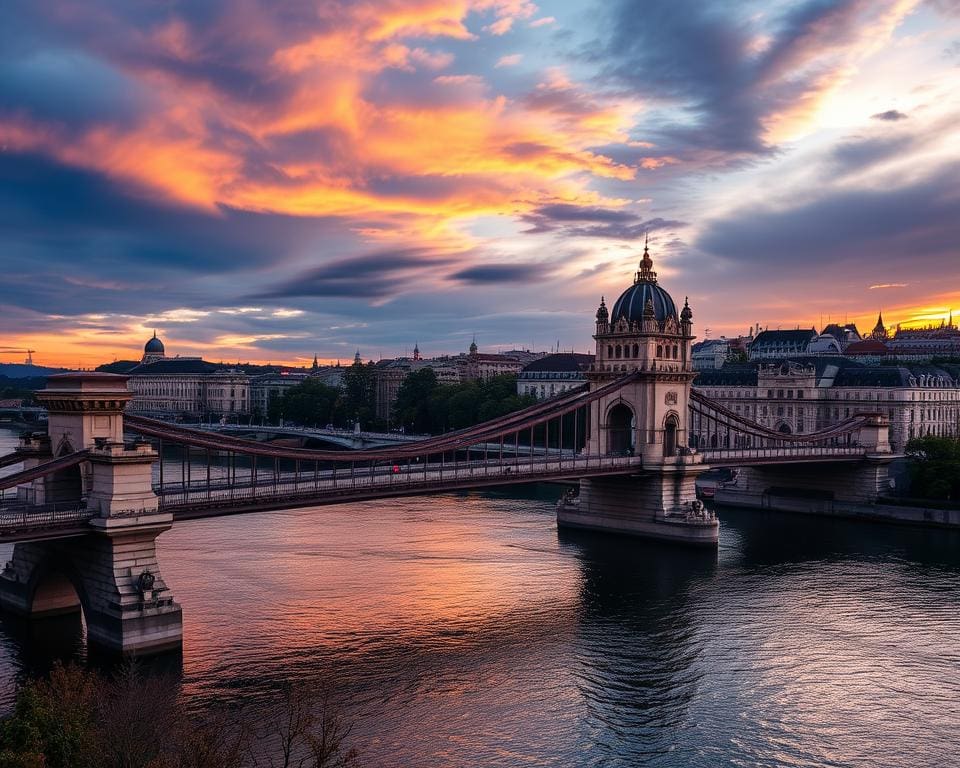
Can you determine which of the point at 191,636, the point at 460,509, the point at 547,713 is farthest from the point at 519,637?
the point at 460,509

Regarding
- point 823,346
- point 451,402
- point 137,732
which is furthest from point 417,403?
point 137,732

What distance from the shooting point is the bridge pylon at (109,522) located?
3625 centimetres

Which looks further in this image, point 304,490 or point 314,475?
point 314,475

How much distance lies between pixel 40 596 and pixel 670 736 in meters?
26.8

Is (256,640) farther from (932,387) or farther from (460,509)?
(932,387)

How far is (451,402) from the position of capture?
14025 cm

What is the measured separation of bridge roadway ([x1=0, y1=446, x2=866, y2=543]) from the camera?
1401 inches

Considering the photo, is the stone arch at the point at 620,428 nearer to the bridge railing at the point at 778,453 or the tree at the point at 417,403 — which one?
the bridge railing at the point at 778,453

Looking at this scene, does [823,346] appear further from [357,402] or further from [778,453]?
[778,453]

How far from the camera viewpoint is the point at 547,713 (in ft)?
109

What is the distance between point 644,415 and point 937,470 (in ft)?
91.5

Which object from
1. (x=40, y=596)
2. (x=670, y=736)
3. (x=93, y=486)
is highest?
(x=93, y=486)

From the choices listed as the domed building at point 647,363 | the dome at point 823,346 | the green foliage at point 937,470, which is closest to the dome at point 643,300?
the domed building at point 647,363

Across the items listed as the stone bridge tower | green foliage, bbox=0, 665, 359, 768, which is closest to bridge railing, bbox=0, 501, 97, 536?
green foliage, bbox=0, 665, 359, 768
